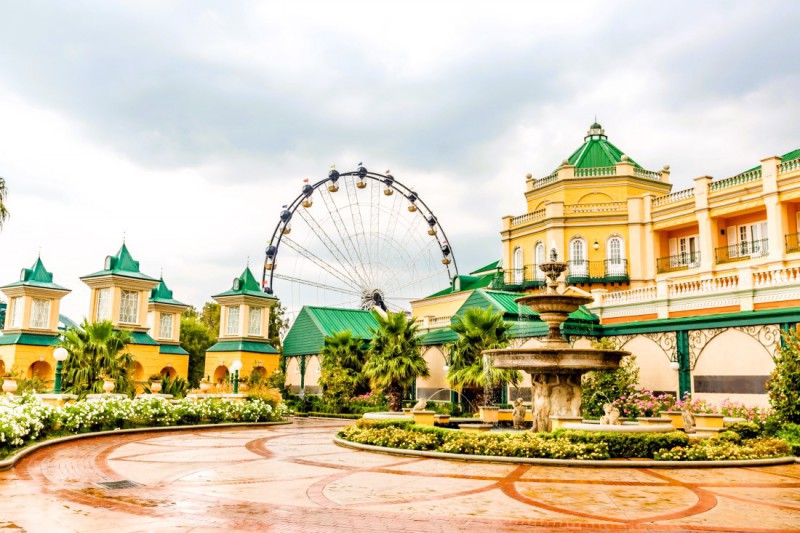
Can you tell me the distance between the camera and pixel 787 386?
18.4 meters

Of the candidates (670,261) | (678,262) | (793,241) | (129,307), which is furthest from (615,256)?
(129,307)

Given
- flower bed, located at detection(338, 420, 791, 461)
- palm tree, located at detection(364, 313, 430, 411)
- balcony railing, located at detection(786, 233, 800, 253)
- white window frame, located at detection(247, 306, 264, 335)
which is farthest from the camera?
white window frame, located at detection(247, 306, 264, 335)

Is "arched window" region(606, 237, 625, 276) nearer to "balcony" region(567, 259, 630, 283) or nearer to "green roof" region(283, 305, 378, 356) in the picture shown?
"balcony" region(567, 259, 630, 283)

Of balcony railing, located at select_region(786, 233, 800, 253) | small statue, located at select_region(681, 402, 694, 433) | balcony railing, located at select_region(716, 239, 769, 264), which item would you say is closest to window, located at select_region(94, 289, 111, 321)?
small statue, located at select_region(681, 402, 694, 433)

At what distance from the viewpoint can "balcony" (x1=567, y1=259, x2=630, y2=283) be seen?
39.4 m

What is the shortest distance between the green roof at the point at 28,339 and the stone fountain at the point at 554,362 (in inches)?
1235

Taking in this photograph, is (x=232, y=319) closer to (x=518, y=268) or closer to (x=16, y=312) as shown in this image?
(x=16, y=312)

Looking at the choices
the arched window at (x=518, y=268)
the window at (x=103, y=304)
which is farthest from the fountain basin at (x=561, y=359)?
the window at (x=103, y=304)

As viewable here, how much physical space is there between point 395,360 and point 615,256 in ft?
50.5

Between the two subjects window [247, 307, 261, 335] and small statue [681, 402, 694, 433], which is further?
window [247, 307, 261, 335]

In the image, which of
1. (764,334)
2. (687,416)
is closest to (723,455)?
(687,416)

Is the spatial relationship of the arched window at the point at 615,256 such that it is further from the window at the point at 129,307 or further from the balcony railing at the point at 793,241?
the window at the point at 129,307

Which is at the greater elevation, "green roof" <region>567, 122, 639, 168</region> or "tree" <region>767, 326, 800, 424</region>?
"green roof" <region>567, 122, 639, 168</region>

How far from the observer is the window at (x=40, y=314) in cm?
4134
